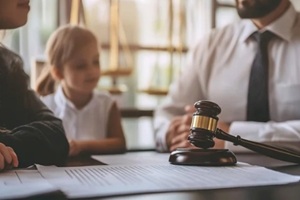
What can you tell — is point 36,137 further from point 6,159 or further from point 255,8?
point 255,8

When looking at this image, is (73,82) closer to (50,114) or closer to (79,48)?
(79,48)

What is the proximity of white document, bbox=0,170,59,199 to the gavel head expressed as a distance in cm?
28

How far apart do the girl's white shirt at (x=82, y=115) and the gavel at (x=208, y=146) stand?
88cm

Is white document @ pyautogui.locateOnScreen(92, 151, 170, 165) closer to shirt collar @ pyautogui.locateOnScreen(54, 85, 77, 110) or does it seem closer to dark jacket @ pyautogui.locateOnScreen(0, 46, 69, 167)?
dark jacket @ pyautogui.locateOnScreen(0, 46, 69, 167)

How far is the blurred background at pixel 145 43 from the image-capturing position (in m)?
2.71

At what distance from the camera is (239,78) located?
1.63 m

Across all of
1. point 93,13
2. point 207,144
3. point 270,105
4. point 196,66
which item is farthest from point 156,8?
point 207,144

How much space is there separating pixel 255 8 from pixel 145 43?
143 cm

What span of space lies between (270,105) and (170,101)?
1.20 feet

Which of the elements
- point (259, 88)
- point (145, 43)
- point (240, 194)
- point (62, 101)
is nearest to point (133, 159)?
point (240, 194)

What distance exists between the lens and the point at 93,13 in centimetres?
266

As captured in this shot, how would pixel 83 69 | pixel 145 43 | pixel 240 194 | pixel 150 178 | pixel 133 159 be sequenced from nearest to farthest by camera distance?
pixel 240 194
pixel 150 178
pixel 133 159
pixel 83 69
pixel 145 43

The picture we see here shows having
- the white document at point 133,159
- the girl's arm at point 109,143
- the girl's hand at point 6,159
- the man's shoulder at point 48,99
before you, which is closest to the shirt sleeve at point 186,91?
the girl's arm at point 109,143

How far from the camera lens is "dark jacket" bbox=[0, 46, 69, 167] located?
0.88 metres
